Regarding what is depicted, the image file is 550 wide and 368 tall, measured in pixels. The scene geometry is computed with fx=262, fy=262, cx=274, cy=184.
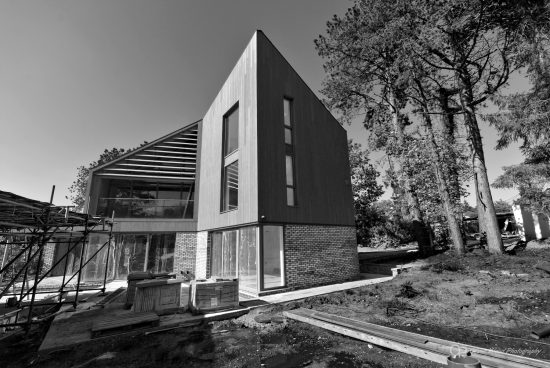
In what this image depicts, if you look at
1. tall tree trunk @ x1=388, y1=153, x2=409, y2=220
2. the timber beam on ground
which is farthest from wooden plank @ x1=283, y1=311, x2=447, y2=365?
tall tree trunk @ x1=388, y1=153, x2=409, y2=220

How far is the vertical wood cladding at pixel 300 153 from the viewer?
11094mm

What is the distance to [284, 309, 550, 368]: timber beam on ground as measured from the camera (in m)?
3.92

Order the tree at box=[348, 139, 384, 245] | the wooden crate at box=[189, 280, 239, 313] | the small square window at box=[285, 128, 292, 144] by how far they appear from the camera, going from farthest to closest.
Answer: the tree at box=[348, 139, 384, 245]
the small square window at box=[285, 128, 292, 144]
the wooden crate at box=[189, 280, 239, 313]

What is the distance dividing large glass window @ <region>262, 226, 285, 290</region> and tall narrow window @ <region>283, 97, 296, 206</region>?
1.52 m

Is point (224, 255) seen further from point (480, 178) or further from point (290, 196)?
point (480, 178)

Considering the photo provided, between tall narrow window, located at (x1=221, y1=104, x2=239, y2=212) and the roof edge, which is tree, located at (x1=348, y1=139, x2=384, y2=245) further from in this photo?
the roof edge

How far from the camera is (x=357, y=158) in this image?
21.7 m

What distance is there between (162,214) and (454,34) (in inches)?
778

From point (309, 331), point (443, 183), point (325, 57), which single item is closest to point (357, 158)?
point (443, 183)

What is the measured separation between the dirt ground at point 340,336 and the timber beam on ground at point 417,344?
5.6 inches

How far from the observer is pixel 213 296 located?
8.01 m

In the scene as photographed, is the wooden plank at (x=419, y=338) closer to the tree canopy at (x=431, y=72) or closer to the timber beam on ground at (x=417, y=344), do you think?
the timber beam on ground at (x=417, y=344)

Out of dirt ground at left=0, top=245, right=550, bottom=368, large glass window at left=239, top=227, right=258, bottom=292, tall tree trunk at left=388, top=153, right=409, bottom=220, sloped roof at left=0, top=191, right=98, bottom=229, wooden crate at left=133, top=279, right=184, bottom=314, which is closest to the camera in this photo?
dirt ground at left=0, top=245, right=550, bottom=368

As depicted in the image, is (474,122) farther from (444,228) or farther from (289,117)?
(289,117)
